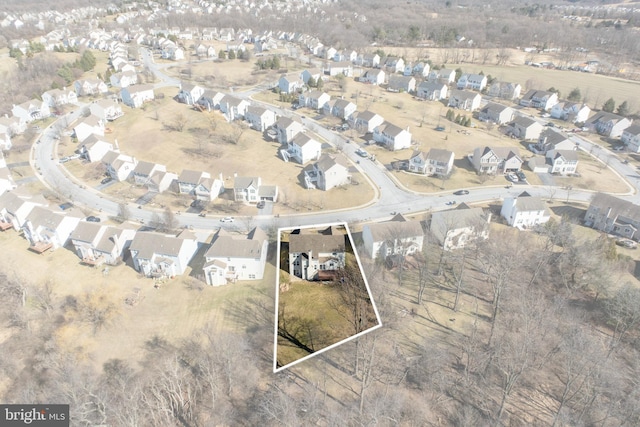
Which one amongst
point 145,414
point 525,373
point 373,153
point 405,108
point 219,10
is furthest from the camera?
point 219,10

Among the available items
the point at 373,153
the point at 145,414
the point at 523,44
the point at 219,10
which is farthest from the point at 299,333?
the point at 219,10

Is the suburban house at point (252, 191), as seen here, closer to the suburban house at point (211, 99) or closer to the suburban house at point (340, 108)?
the suburban house at point (340, 108)

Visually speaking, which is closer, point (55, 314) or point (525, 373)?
point (525, 373)

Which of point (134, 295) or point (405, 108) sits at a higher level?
point (405, 108)

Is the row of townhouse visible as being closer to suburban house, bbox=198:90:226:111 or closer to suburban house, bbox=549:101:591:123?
Result: suburban house, bbox=198:90:226:111

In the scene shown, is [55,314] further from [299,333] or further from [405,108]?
[405,108]

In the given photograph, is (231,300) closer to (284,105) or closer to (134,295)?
(134,295)

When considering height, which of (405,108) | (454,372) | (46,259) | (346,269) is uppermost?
(346,269)

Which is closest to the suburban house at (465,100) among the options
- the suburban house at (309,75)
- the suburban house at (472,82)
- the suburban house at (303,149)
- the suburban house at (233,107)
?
the suburban house at (472,82)

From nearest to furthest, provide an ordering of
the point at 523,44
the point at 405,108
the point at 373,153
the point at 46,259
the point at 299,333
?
the point at 299,333, the point at 46,259, the point at 373,153, the point at 405,108, the point at 523,44
